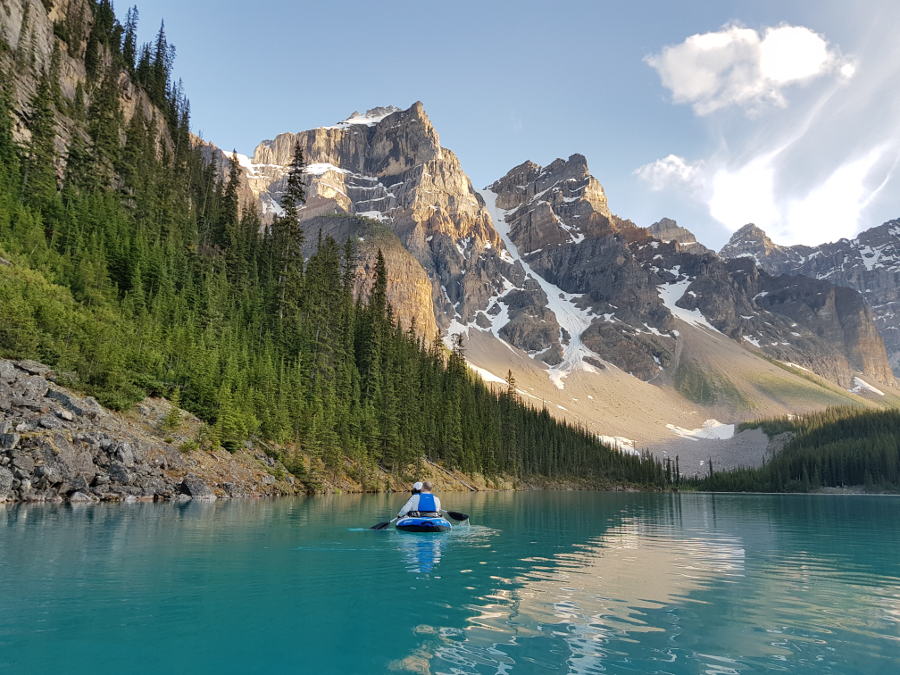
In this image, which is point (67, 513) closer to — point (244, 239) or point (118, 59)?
point (244, 239)

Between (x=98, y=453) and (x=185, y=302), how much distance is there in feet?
124

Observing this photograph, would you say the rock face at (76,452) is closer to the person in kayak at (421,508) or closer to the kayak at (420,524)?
the person in kayak at (421,508)

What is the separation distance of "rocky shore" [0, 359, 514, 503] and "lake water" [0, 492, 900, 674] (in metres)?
7.60

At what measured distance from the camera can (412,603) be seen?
51.6 ft

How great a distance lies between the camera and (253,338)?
275 feet

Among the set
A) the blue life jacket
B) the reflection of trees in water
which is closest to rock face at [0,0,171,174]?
the blue life jacket

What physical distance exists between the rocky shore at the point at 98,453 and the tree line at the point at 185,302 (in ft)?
8.44

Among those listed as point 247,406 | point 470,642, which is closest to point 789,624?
point 470,642

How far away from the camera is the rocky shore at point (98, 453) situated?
36.1 meters

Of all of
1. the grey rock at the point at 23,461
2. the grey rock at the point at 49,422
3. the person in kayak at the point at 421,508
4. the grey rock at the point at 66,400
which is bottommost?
the person in kayak at the point at 421,508

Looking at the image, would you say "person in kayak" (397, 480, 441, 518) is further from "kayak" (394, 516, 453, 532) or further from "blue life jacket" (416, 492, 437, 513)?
"kayak" (394, 516, 453, 532)

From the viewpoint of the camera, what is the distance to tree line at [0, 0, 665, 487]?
181 ft

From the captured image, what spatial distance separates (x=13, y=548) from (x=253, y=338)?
6519 centimetres

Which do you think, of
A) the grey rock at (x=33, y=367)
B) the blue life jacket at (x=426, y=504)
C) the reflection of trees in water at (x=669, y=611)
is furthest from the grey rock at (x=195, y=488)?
the reflection of trees in water at (x=669, y=611)
